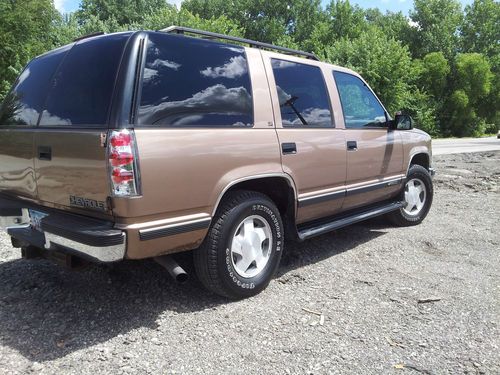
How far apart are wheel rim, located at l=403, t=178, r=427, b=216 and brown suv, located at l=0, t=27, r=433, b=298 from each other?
5.94ft

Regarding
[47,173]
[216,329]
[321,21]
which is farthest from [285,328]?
[321,21]

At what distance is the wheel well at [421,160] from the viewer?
6.18 m

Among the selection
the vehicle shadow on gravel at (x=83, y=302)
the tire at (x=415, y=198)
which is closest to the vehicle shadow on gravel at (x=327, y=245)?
the vehicle shadow on gravel at (x=83, y=302)

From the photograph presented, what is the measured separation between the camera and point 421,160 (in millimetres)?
6281

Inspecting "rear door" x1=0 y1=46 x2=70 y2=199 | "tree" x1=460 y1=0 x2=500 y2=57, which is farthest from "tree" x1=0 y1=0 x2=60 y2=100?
"tree" x1=460 y1=0 x2=500 y2=57

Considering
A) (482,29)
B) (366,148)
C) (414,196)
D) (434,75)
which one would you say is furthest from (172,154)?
(482,29)

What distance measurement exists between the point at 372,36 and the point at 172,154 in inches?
1176

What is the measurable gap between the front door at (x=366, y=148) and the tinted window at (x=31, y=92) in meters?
2.69

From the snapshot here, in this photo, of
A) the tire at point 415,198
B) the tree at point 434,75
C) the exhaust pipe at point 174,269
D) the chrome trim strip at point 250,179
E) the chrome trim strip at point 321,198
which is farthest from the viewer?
the tree at point 434,75

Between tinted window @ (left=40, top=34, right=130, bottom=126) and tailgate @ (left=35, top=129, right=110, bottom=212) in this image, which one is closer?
tailgate @ (left=35, top=129, right=110, bottom=212)

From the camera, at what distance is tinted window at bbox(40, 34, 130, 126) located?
3.07 m

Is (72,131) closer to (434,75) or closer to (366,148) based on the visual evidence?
→ (366,148)

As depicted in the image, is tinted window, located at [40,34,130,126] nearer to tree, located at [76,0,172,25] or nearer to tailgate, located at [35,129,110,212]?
tailgate, located at [35,129,110,212]

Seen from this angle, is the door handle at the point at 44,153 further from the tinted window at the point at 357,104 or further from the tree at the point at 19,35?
the tree at the point at 19,35
